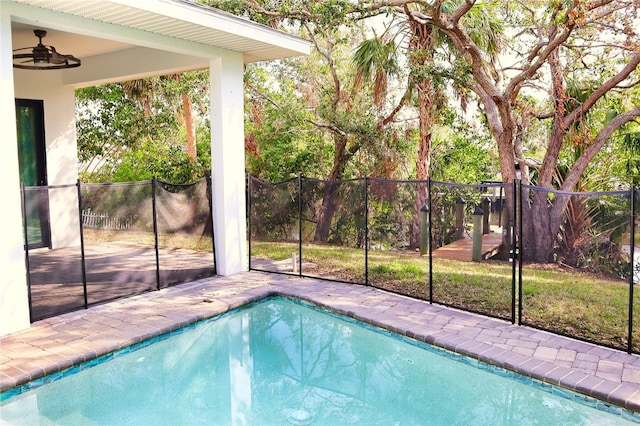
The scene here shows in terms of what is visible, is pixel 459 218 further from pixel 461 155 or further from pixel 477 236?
pixel 461 155

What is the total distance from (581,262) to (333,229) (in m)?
3.82

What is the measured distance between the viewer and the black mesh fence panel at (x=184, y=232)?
689cm

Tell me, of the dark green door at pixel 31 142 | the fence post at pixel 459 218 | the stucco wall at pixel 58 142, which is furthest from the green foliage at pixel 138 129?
the fence post at pixel 459 218

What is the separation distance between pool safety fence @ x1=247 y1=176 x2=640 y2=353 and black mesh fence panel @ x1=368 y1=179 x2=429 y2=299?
0.02 meters

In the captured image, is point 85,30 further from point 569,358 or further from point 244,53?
point 569,358

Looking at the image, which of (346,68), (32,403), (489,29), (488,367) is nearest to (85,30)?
(32,403)

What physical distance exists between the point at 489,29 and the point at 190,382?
839cm

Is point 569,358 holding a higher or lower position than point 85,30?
lower

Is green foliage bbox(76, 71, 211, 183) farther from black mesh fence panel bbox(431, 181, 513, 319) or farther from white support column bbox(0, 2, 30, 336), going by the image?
white support column bbox(0, 2, 30, 336)

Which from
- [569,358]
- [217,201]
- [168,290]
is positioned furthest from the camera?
[217,201]

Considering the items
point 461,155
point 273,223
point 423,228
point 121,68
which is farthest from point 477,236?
point 461,155

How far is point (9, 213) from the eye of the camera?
508 centimetres

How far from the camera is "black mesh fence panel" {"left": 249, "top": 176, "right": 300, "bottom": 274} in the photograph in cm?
816

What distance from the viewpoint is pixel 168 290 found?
6914mm
